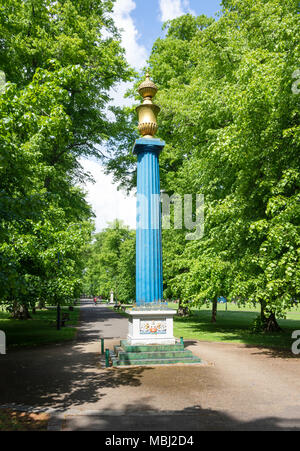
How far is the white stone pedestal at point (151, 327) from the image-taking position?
11.4m

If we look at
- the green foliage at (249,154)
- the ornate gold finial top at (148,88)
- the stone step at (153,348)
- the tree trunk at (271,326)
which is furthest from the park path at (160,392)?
the ornate gold finial top at (148,88)

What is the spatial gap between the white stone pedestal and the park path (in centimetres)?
A: 127

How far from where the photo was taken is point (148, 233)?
1245 cm

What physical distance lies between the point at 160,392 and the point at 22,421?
3.08 meters

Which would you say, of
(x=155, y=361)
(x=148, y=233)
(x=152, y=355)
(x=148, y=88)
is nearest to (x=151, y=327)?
(x=152, y=355)

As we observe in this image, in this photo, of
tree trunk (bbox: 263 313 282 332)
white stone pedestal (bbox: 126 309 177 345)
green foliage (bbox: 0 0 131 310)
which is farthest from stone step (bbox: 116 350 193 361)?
tree trunk (bbox: 263 313 282 332)

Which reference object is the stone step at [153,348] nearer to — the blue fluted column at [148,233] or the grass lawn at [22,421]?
the blue fluted column at [148,233]

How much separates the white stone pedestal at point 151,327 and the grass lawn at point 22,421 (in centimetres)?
555

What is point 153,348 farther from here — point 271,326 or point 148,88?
point 271,326

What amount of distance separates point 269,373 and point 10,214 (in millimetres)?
8326

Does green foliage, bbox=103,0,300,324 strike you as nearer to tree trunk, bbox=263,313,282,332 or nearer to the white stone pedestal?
the white stone pedestal

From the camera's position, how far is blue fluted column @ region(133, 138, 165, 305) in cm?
1217

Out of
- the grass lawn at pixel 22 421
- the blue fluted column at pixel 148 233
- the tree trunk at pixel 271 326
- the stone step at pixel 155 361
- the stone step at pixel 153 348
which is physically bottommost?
the tree trunk at pixel 271 326
